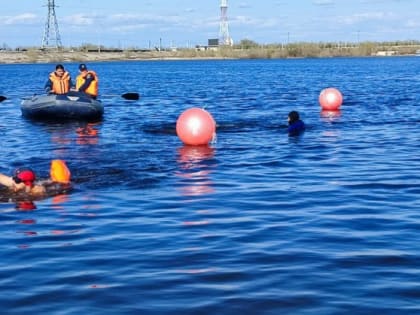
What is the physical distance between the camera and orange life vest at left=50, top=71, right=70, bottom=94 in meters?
23.6

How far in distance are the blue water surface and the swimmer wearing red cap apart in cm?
27

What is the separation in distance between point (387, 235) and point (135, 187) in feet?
15.8

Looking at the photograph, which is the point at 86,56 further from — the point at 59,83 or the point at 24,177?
the point at 24,177

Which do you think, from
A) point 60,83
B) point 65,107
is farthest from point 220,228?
point 60,83

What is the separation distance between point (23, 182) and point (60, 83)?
12.5m

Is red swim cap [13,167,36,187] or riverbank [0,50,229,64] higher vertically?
red swim cap [13,167,36,187]

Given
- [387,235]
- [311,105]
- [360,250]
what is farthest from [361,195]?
[311,105]

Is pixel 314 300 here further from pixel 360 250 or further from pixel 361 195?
pixel 361 195

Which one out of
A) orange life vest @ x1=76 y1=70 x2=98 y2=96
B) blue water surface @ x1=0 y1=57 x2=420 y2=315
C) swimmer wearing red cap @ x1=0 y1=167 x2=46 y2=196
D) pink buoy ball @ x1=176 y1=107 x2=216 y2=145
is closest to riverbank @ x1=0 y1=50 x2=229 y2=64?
orange life vest @ x1=76 y1=70 x2=98 y2=96

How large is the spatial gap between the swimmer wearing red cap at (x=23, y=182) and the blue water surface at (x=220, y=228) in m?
0.27

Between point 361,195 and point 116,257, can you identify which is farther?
point 361,195

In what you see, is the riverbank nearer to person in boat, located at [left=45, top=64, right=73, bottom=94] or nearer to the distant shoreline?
the distant shoreline

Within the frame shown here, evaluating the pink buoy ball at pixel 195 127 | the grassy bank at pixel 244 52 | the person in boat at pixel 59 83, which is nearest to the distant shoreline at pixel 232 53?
the grassy bank at pixel 244 52

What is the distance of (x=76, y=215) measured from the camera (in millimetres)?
10477
